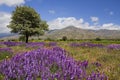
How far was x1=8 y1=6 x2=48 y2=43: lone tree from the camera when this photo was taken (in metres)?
31.2

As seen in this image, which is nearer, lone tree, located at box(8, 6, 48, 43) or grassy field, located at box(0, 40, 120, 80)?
grassy field, located at box(0, 40, 120, 80)

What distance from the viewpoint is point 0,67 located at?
593 centimetres

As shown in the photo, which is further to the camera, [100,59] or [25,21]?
[25,21]

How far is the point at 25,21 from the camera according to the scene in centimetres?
3136

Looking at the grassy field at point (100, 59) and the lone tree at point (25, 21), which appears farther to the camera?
the lone tree at point (25, 21)

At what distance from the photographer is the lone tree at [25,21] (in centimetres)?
3120

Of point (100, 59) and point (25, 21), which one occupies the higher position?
point (25, 21)

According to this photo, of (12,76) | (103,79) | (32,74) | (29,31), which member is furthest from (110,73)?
(29,31)

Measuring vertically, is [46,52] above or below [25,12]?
below

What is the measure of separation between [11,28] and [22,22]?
1826mm

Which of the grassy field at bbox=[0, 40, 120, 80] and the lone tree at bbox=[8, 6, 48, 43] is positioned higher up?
the lone tree at bbox=[8, 6, 48, 43]

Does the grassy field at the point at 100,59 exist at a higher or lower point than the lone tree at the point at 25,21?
lower

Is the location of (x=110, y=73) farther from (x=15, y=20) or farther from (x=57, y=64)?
(x=15, y=20)

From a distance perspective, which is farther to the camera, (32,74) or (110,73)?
(110,73)
